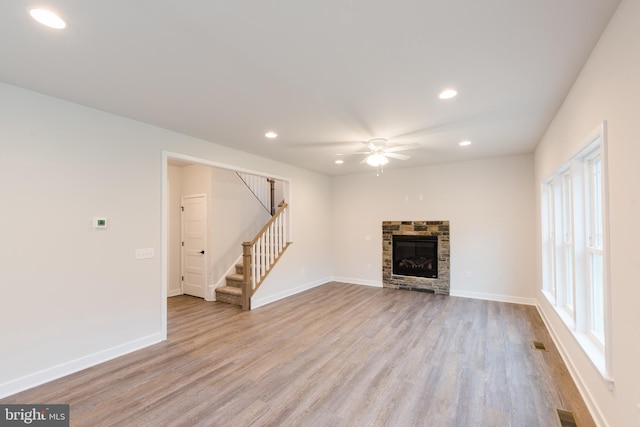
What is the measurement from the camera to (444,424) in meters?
2.12

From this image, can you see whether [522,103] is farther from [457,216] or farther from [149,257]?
[149,257]

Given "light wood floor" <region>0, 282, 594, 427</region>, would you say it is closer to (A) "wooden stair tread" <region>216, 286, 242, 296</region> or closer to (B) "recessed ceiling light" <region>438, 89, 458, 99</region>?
(A) "wooden stair tread" <region>216, 286, 242, 296</region>

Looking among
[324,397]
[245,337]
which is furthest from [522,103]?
[245,337]

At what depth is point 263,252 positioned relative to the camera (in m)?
5.43

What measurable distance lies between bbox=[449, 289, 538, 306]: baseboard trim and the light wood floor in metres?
0.75

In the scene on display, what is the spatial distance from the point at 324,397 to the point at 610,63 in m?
3.22

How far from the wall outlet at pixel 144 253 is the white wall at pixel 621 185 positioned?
4.37m

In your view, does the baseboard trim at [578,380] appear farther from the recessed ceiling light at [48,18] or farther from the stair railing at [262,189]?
the stair railing at [262,189]

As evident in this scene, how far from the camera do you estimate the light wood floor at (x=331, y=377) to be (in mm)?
2238

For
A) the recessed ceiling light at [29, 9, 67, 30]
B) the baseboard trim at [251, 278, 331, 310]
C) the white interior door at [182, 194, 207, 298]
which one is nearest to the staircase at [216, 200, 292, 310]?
the baseboard trim at [251, 278, 331, 310]

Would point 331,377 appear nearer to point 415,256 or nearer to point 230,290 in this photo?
point 230,290

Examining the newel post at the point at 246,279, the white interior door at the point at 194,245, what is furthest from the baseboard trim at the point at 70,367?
the white interior door at the point at 194,245

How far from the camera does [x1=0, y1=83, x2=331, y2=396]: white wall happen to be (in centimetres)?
258

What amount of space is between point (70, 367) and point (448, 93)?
465cm
